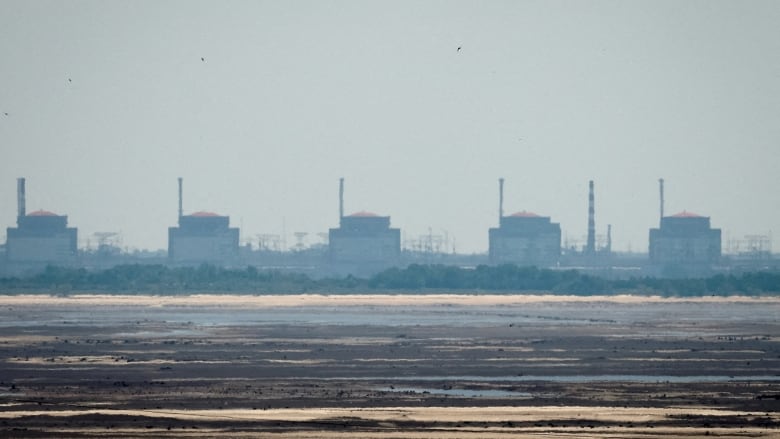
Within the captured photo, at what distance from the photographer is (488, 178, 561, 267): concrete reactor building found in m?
194

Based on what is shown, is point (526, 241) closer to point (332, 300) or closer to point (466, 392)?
point (332, 300)

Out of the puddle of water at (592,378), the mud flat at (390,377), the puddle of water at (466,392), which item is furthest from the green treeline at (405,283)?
the puddle of water at (466,392)

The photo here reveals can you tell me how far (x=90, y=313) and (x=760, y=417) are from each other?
66125 millimetres

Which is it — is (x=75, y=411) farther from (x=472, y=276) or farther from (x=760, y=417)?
(x=472, y=276)

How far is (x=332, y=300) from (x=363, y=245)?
67595 mm

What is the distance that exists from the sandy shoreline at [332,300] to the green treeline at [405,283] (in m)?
5.30

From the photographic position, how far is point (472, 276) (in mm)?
147500

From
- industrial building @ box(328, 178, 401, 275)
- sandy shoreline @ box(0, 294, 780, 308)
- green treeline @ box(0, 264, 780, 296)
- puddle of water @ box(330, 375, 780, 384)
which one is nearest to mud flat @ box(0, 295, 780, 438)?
puddle of water @ box(330, 375, 780, 384)

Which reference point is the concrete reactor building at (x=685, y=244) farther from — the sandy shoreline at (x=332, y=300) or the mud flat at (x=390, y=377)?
the mud flat at (x=390, y=377)

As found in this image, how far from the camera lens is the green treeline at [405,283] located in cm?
13750

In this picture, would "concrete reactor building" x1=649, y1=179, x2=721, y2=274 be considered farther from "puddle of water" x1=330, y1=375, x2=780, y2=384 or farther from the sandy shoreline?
"puddle of water" x1=330, y1=375, x2=780, y2=384

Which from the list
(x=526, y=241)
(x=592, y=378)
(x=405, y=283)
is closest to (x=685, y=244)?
(x=526, y=241)

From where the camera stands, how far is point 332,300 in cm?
12250

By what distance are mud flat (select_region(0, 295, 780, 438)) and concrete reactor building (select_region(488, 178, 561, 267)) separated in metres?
108
